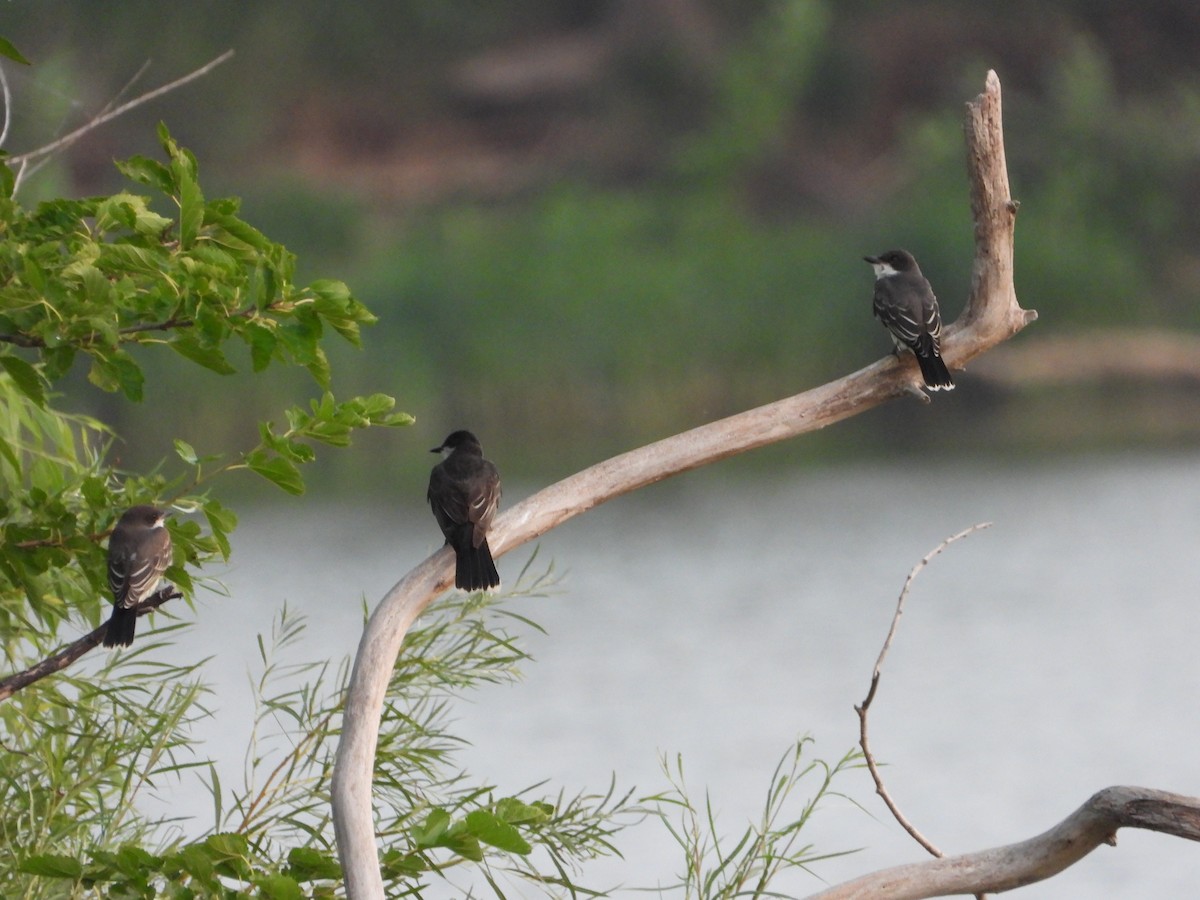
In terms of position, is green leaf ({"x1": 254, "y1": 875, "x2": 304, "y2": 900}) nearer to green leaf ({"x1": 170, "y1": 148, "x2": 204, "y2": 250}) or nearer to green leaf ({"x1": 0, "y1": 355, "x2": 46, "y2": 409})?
green leaf ({"x1": 0, "y1": 355, "x2": 46, "y2": 409})

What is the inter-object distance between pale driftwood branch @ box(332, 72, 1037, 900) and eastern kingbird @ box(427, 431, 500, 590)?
148mm

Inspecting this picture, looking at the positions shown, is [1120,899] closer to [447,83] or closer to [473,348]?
[473,348]

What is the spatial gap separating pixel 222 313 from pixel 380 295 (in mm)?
15441

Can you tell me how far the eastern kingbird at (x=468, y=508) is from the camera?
138 inches

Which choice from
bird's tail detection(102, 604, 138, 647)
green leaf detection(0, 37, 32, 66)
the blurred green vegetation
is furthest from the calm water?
green leaf detection(0, 37, 32, 66)

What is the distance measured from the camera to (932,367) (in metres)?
3.67

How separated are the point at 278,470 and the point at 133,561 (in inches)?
23.0

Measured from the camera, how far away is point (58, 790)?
3.63 meters

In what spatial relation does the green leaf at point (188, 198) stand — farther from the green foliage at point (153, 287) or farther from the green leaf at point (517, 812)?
the green leaf at point (517, 812)

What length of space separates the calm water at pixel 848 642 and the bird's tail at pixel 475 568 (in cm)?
429

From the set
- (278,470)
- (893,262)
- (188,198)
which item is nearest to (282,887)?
(278,470)

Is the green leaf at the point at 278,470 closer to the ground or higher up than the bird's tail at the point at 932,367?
closer to the ground

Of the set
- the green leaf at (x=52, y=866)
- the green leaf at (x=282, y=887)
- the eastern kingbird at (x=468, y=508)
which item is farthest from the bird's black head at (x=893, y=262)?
the green leaf at (x=52, y=866)

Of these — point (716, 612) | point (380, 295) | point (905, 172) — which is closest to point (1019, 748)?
point (716, 612)
